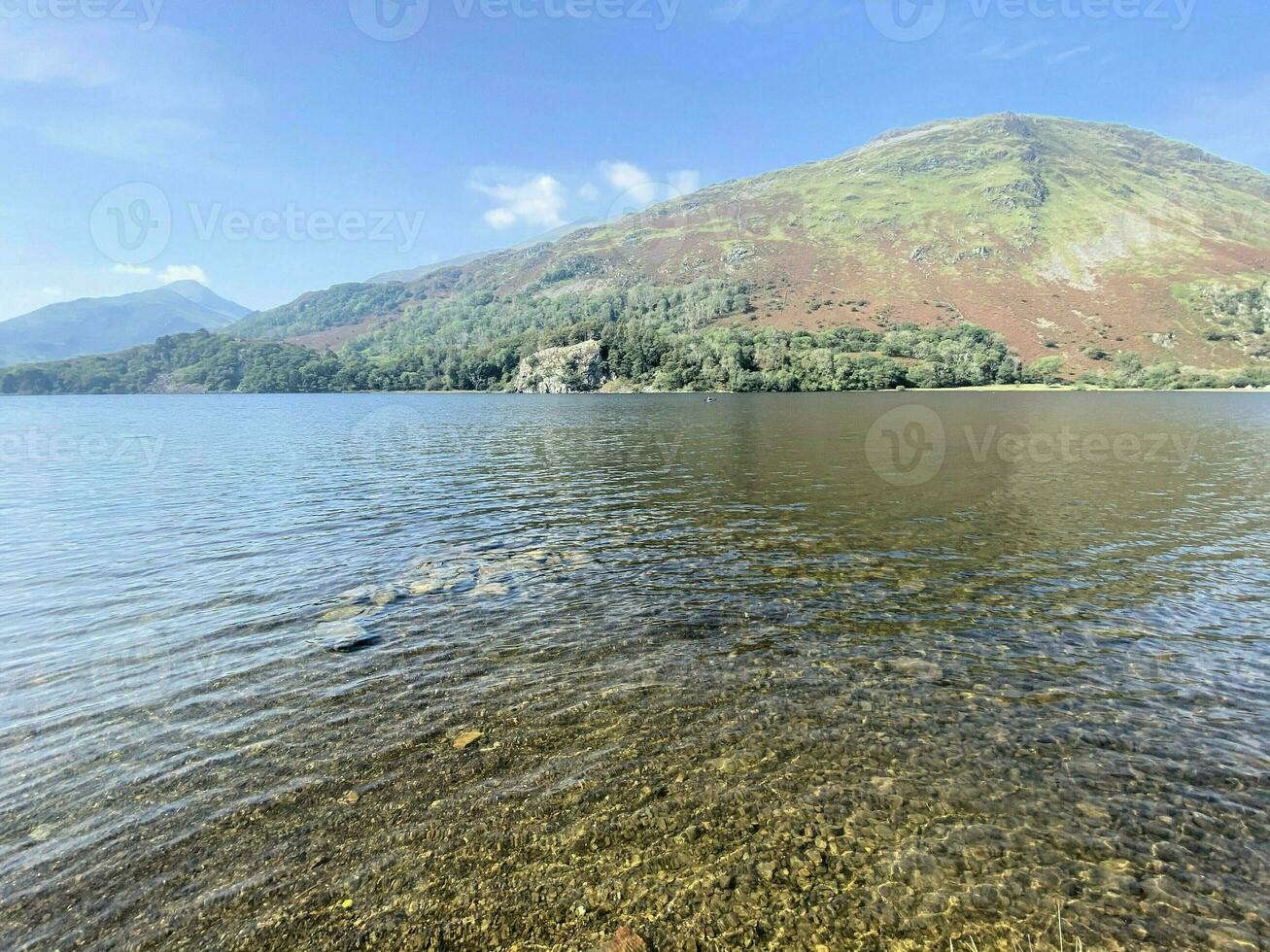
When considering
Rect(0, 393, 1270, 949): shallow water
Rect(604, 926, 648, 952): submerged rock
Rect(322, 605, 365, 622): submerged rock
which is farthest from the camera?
Rect(322, 605, 365, 622): submerged rock

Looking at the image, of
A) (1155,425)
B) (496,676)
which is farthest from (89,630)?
(1155,425)

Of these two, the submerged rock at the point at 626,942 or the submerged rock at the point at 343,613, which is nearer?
the submerged rock at the point at 626,942

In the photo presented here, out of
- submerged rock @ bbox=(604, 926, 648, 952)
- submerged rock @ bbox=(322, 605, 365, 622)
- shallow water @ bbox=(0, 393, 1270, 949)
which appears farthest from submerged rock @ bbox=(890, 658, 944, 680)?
submerged rock @ bbox=(322, 605, 365, 622)

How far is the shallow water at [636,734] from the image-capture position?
799 centimetres

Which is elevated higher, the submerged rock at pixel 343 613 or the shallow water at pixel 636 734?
the submerged rock at pixel 343 613

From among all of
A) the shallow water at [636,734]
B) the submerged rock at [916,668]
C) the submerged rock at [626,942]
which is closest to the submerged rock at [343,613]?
the shallow water at [636,734]

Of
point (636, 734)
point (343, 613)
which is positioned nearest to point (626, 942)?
point (636, 734)

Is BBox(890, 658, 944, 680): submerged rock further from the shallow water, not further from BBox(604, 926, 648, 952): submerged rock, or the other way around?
BBox(604, 926, 648, 952): submerged rock

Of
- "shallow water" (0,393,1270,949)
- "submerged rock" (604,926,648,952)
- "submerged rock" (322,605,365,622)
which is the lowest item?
"submerged rock" (604,926,648,952)

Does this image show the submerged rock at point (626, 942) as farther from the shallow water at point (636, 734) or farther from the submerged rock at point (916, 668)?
the submerged rock at point (916, 668)

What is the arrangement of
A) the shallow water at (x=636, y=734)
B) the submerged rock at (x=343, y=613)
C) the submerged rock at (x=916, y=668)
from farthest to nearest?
the submerged rock at (x=343, y=613)
the submerged rock at (x=916, y=668)
the shallow water at (x=636, y=734)

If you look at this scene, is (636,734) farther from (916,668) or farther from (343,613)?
(343,613)

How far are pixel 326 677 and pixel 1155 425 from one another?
110621 mm

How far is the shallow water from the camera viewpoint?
799 centimetres
